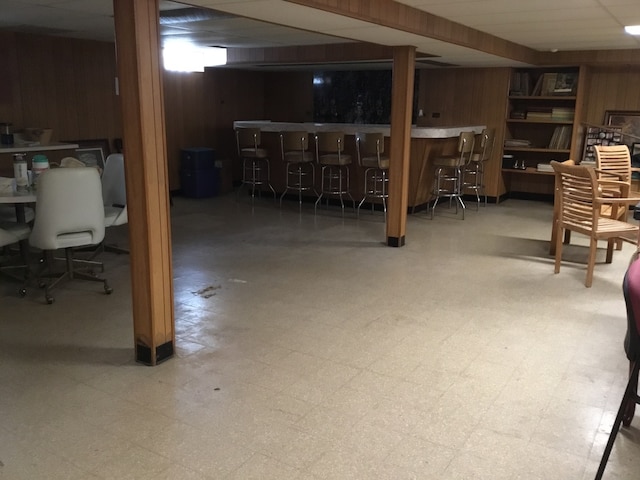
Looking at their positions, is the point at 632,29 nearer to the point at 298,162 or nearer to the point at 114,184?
the point at 298,162

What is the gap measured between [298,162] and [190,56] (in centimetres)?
204

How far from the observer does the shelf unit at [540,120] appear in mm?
7969

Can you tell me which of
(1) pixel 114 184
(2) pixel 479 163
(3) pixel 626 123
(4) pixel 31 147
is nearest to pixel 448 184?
(2) pixel 479 163

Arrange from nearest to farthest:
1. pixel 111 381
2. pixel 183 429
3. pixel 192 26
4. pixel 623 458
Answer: pixel 623 458 < pixel 183 429 < pixel 111 381 < pixel 192 26

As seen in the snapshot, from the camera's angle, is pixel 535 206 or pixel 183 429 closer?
pixel 183 429

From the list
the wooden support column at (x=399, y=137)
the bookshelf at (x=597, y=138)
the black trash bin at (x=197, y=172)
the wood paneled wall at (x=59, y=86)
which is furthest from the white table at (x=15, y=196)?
the bookshelf at (x=597, y=138)

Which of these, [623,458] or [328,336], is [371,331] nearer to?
[328,336]

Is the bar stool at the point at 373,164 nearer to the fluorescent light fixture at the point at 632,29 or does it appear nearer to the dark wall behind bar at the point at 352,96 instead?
the dark wall behind bar at the point at 352,96

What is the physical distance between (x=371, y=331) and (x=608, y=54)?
559 cm

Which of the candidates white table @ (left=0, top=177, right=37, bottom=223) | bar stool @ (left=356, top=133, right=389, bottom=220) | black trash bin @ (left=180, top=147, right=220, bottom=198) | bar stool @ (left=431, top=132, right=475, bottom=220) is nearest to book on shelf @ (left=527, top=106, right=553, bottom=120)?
bar stool @ (left=431, top=132, right=475, bottom=220)

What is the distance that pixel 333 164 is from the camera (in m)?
7.14

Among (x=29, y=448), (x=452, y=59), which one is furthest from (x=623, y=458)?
(x=452, y=59)

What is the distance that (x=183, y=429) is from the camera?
97.0 inches

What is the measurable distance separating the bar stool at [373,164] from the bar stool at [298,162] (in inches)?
27.5
